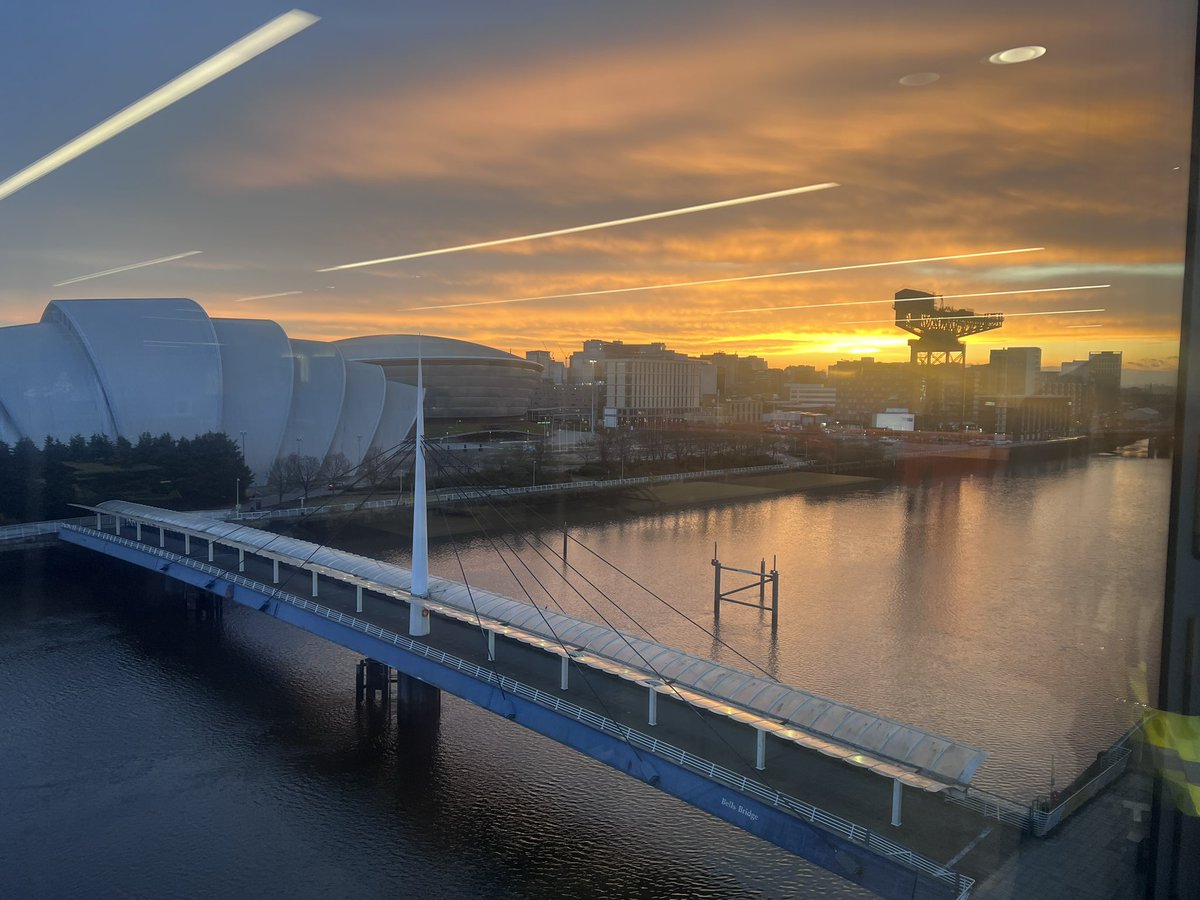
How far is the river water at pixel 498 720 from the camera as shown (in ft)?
11.3

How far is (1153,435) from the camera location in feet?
2.68

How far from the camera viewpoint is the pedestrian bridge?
2.70 metres

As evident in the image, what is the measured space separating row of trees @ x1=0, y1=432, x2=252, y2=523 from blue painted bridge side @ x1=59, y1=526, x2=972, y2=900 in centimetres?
618

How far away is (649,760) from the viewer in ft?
10.8

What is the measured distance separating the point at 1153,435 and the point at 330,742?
5.08 metres

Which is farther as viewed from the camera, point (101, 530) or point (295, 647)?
point (101, 530)

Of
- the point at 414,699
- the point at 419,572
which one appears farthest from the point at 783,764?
the point at 414,699

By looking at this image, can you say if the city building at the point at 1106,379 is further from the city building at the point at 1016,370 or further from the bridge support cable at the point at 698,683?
the bridge support cable at the point at 698,683

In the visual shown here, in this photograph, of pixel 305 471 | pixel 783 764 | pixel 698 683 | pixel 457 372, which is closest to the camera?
pixel 783 764

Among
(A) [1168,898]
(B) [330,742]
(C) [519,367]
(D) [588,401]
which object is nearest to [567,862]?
(B) [330,742]

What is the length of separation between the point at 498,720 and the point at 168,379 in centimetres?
975

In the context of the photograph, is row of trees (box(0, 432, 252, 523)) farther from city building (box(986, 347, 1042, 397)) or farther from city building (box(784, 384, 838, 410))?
city building (box(986, 347, 1042, 397))

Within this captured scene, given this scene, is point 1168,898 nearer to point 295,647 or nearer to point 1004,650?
point 1004,650

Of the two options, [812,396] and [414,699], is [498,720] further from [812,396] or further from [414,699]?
[812,396]
